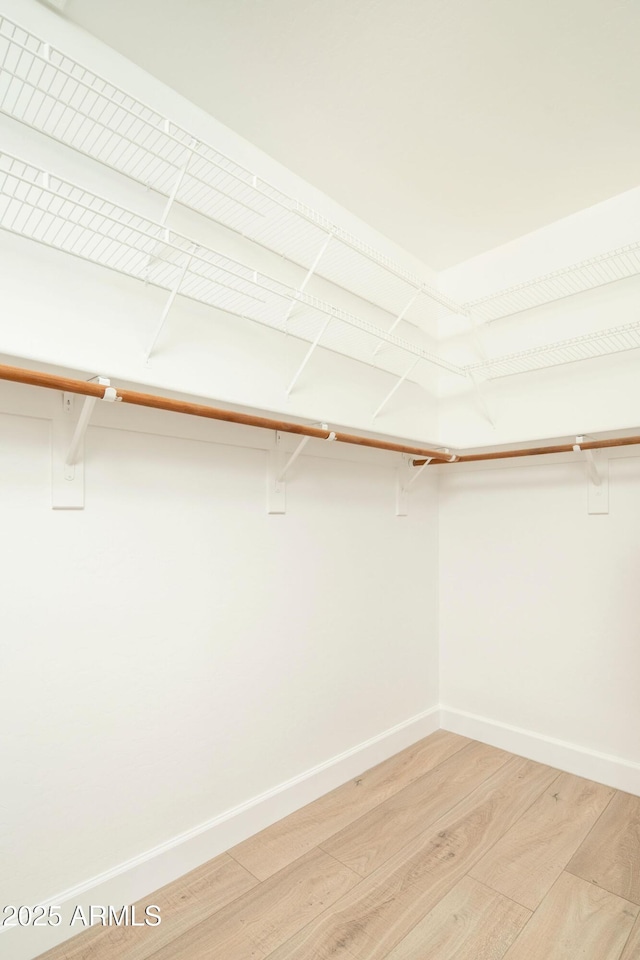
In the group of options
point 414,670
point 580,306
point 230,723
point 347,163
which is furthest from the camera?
point 414,670

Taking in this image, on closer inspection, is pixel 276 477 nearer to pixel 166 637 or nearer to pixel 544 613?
pixel 166 637

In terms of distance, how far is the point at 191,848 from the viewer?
1.54 meters

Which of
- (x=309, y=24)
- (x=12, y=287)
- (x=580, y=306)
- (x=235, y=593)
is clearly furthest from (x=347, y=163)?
(x=235, y=593)

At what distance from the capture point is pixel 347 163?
1927 mm

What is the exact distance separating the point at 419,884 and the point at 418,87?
2436 mm

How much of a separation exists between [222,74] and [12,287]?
94 cm

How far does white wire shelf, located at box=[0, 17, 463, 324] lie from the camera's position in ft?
3.87

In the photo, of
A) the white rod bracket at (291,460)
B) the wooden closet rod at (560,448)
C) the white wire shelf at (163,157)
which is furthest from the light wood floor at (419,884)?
the white wire shelf at (163,157)

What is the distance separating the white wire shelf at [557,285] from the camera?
1953mm

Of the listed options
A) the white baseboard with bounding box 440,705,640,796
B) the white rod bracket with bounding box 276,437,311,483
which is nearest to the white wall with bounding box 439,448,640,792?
the white baseboard with bounding box 440,705,640,796

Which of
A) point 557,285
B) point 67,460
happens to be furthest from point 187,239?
point 557,285

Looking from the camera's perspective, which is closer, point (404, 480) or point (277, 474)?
point (277, 474)

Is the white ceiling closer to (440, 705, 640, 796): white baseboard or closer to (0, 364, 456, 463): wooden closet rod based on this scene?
(0, 364, 456, 463): wooden closet rod

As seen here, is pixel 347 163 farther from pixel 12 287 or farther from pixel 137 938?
pixel 137 938
